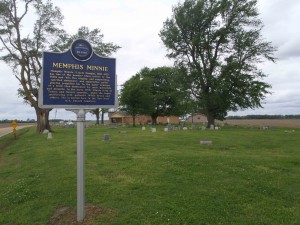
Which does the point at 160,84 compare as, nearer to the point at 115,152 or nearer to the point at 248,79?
the point at 248,79

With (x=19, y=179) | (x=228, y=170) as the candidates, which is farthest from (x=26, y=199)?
(x=228, y=170)

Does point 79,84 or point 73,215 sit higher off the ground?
point 79,84

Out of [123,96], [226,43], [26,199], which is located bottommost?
[26,199]

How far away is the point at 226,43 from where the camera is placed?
42031 mm

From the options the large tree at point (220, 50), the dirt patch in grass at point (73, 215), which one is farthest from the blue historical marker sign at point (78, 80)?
the large tree at point (220, 50)

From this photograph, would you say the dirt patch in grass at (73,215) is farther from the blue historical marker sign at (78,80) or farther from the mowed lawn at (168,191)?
the blue historical marker sign at (78,80)

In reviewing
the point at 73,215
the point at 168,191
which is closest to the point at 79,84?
the point at 73,215

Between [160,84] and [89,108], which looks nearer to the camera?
[89,108]

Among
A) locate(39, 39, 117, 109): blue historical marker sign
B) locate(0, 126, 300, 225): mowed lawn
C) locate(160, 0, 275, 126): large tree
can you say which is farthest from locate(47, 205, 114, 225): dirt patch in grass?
locate(160, 0, 275, 126): large tree

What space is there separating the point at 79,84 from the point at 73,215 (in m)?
2.63

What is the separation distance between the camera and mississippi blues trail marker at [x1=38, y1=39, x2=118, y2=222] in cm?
632

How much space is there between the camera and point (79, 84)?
6559mm

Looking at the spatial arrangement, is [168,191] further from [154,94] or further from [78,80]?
[154,94]

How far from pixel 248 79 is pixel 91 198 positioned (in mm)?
36350
